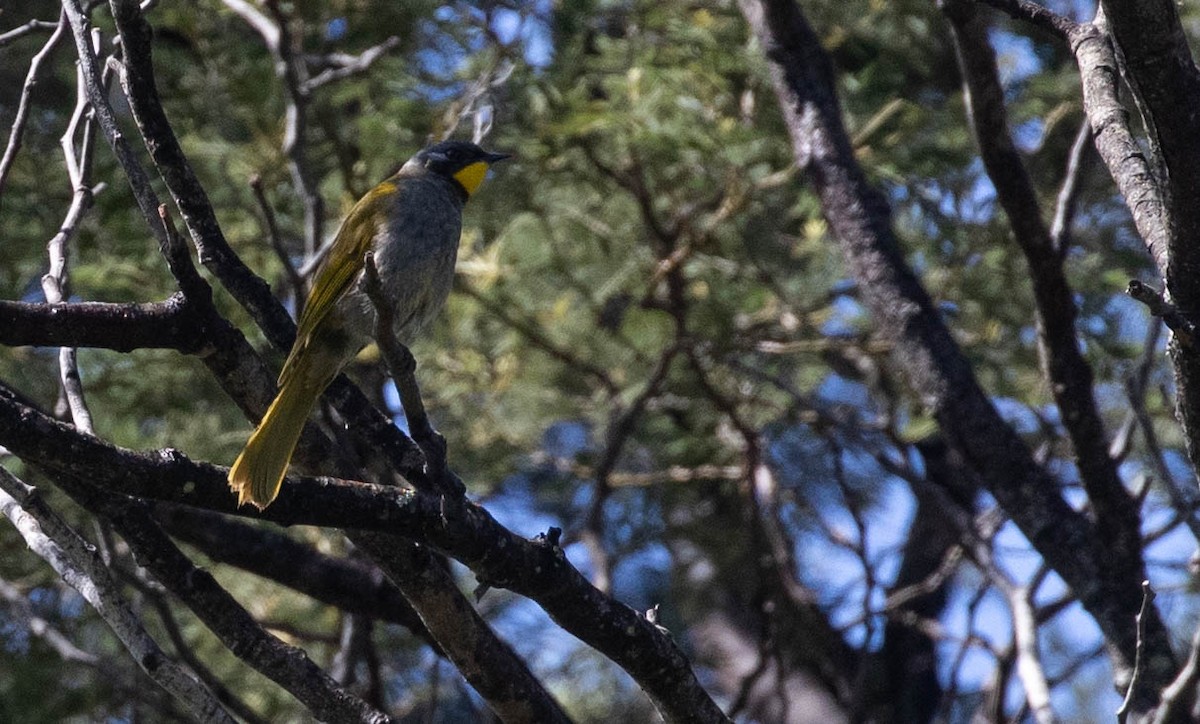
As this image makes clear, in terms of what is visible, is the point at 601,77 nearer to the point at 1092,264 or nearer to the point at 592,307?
the point at 592,307

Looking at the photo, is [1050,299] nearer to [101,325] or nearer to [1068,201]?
[1068,201]

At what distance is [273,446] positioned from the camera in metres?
2.67

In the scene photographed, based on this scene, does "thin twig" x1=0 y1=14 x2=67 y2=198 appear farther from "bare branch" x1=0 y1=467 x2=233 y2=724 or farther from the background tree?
"bare branch" x1=0 y1=467 x2=233 y2=724

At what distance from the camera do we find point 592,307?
20.9ft

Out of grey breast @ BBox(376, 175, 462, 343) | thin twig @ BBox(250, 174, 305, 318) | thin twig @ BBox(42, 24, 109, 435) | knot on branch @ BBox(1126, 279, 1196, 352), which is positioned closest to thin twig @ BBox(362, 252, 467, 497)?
thin twig @ BBox(42, 24, 109, 435)

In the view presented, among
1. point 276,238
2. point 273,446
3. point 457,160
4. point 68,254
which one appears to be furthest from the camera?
point 457,160

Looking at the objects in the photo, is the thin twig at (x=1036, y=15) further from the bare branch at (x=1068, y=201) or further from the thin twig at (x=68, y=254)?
the thin twig at (x=68, y=254)

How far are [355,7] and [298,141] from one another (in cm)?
198

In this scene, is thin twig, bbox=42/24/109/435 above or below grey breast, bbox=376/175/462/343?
below

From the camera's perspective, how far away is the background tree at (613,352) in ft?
8.86

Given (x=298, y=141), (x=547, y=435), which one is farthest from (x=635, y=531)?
(x=298, y=141)

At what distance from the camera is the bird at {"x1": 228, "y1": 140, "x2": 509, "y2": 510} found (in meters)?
2.90

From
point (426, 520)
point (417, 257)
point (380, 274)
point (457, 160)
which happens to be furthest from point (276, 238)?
point (426, 520)

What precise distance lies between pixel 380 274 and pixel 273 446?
1.05 meters
